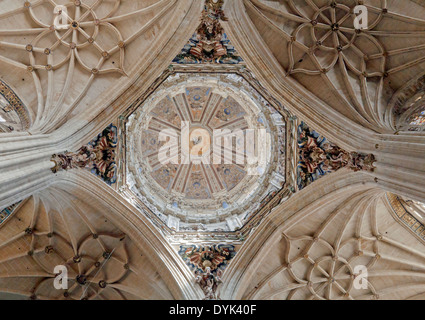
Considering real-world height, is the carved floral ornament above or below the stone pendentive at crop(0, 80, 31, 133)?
below

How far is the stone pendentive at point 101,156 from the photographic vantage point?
920 cm

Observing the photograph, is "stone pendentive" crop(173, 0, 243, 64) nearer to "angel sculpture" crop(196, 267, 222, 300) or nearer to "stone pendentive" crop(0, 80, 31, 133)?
"stone pendentive" crop(0, 80, 31, 133)

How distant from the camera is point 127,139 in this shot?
36.3 ft

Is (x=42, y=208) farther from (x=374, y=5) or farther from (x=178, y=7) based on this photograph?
(x=374, y=5)

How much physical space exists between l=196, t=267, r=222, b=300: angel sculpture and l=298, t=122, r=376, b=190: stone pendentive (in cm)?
400

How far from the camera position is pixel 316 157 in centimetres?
991

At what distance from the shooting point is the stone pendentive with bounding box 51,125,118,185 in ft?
30.2

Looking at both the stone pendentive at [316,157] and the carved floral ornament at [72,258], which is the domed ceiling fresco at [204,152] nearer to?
the stone pendentive at [316,157]

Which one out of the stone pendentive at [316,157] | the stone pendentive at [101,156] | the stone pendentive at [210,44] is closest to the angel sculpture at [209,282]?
the stone pendentive at [316,157]

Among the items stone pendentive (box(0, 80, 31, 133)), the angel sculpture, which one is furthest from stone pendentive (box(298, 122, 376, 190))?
stone pendentive (box(0, 80, 31, 133))

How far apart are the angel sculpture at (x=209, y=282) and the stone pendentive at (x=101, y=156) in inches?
166

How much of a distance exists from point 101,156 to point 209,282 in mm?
5298

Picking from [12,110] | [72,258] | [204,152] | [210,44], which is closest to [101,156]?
[12,110]

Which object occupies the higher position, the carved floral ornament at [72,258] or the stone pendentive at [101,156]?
the stone pendentive at [101,156]
